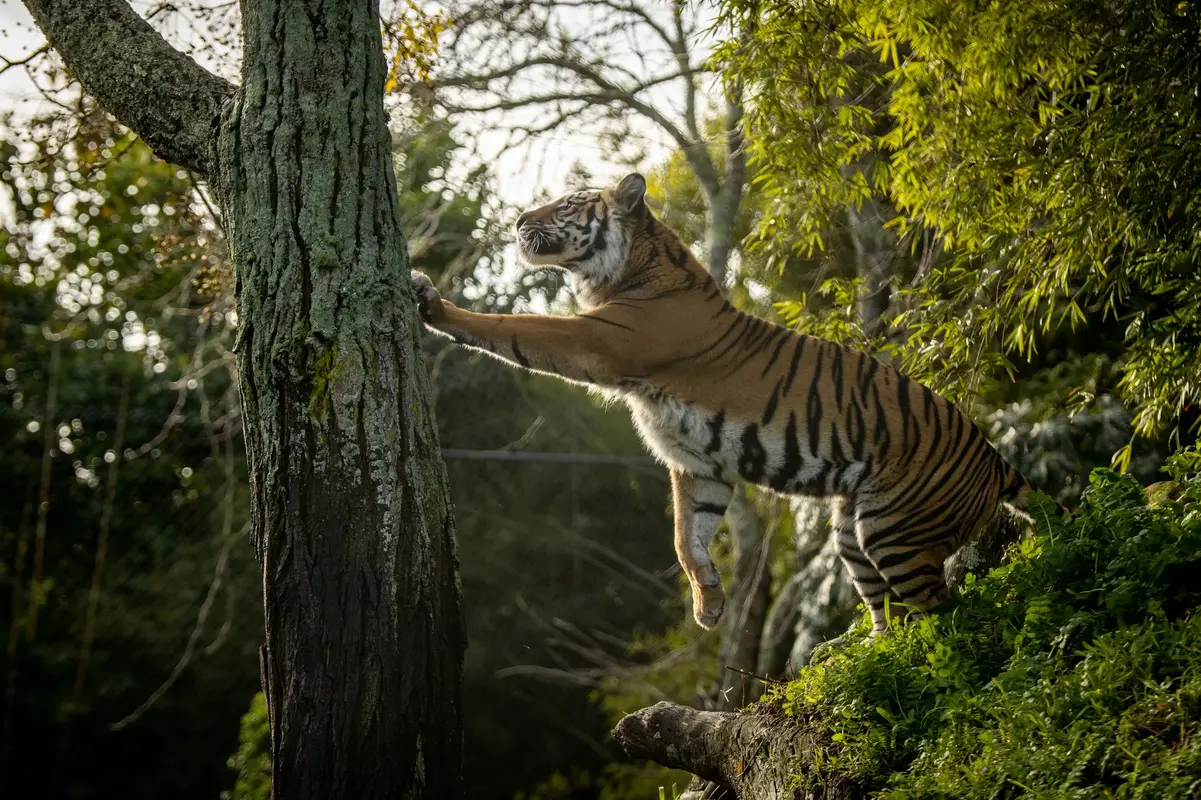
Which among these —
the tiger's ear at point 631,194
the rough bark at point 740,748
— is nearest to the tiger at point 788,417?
the tiger's ear at point 631,194

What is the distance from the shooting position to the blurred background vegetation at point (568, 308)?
3.81 meters

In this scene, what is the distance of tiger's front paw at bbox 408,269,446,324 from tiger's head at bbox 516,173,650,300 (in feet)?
2.71

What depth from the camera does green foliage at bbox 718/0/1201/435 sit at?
11.6 ft

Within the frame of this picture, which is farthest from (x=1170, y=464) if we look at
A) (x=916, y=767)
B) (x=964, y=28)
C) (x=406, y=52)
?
(x=406, y=52)

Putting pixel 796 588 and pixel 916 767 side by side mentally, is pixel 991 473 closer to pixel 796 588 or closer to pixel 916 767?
pixel 916 767

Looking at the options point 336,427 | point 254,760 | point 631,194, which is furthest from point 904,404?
point 254,760

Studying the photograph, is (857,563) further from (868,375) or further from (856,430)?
(868,375)

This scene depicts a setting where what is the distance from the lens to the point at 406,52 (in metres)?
4.13

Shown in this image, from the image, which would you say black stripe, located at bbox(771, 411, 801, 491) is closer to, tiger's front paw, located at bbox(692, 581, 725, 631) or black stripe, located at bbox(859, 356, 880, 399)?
black stripe, located at bbox(859, 356, 880, 399)

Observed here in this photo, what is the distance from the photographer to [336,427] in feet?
8.52

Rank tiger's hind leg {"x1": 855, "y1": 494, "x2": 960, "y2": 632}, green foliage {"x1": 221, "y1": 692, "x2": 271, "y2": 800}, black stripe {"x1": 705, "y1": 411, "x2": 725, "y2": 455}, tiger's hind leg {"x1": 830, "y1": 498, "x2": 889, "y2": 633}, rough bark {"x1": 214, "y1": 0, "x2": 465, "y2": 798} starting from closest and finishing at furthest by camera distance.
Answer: rough bark {"x1": 214, "y1": 0, "x2": 465, "y2": 798} < tiger's hind leg {"x1": 855, "y1": 494, "x2": 960, "y2": 632} < black stripe {"x1": 705, "y1": 411, "x2": 725, "y2": 455} < tiger's hind leg {"x1": 830, "y1": 498, "x2": 889, "y2": 633} < green foliage {"x1": 221, "y1": 692, "x2": 271, "y2": 800}

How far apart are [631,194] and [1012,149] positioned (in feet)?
4.48

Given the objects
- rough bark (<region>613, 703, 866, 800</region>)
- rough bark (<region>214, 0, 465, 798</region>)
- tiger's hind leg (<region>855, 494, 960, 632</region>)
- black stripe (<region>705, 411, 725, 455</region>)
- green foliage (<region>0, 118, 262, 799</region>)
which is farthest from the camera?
green foliage (<region>0, 118, 262, 799</region>)

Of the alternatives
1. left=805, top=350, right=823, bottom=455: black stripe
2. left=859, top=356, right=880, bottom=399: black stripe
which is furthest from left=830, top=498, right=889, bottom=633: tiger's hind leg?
left=859, top=356, right=880, bottom=399: black stripe
